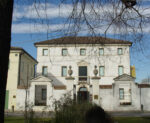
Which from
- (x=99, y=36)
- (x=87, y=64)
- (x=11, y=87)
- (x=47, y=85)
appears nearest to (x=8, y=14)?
(x=99, y=36)

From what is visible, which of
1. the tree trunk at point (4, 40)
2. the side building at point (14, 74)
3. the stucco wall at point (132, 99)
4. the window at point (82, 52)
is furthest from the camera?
the window at point (82, 52)

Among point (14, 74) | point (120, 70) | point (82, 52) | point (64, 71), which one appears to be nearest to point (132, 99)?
point (120, 70)

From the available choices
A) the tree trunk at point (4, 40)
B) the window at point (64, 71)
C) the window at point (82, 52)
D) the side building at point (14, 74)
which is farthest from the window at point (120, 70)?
the tree trunk at point (4, 40)

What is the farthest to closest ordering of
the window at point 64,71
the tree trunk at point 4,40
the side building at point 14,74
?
the window at point 64,71
the side building at point 14,74
the tree trunk at point 4,40

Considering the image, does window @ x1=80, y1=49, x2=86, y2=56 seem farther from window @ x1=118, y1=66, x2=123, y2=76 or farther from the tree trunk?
the tree trunk

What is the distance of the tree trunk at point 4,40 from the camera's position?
337 centimetres

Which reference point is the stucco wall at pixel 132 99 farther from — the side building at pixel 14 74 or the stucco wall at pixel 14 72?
the stucco wall at pixel 14 72

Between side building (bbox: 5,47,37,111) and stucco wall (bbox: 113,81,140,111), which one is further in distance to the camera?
side building (bbox: 5,47,37,111)

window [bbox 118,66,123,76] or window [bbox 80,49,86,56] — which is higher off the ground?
window [bbox 80,49,86,56]

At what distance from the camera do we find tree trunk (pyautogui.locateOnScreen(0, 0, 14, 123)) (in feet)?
11.1

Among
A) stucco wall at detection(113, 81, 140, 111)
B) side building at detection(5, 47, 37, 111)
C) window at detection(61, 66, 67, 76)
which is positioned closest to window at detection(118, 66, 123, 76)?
window at detection(61, 66, 67, 76)

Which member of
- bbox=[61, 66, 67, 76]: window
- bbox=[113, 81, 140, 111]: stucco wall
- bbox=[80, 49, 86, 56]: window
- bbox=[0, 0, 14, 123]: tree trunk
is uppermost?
bbox=[80, 49, 86, 56]: window

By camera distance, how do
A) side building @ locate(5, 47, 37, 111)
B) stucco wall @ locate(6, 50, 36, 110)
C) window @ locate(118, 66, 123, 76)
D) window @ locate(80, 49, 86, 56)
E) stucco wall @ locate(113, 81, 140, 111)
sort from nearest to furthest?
stucco wall @ locate(113, 81, 140, 111)
side building @ locate(5, 47, 37, 111)
stucco wall @ locate(6, 50, 36, 110)
window @ locate(118, 66, 123, 76)
window @ locate(80, 49, 86, 56)

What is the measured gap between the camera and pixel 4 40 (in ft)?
11.4
